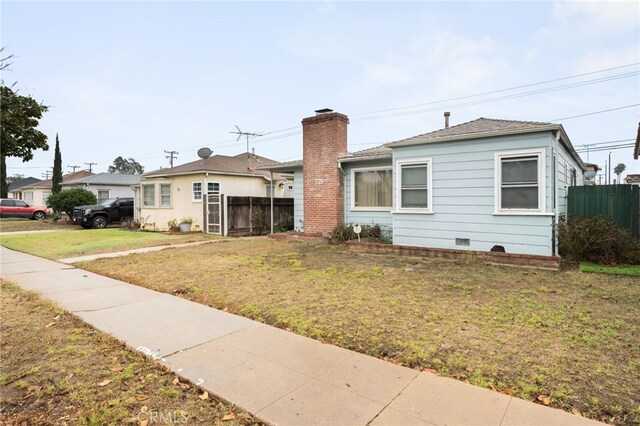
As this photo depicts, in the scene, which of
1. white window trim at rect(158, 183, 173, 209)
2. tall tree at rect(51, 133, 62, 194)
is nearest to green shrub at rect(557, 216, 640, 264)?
white window trim at rect(158, 183, 173, 209)

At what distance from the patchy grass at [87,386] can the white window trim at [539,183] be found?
7803 millimetres

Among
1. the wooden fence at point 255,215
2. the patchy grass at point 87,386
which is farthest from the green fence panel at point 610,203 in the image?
the wooden fence at point 255,215

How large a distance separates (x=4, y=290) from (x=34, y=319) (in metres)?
2.32

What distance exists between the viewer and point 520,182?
8336 millimetres

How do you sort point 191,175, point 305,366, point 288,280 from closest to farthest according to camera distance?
point 305,366, point 288,280, point 191,175

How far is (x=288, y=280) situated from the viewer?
655cm

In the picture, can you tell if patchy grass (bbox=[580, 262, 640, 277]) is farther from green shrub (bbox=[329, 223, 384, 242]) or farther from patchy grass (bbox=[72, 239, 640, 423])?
green shrub (bbox=[329, 223, 384, 242])

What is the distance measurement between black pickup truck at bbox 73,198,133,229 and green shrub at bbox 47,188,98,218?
2726mm

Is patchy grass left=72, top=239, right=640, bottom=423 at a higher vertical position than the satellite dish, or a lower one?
lower

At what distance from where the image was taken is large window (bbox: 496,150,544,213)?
8031 millimetres

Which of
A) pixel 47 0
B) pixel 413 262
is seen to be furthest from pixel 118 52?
pixel 413 262

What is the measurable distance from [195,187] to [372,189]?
397 inches

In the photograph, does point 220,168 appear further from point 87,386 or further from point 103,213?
point 87,386

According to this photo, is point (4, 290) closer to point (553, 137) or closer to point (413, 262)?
point (413, 262)
